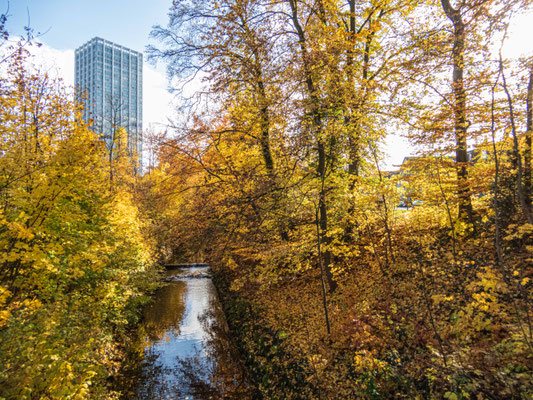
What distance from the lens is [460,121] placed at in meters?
7.41

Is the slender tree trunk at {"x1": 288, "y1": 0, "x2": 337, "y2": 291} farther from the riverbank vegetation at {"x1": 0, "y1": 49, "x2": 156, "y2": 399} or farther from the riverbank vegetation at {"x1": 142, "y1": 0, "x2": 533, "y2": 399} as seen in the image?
the riverbank vegetation at {"x1": 0, "y1": 49, "x2": 156, "y2": 399}

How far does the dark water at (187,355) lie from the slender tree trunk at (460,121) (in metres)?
7.89

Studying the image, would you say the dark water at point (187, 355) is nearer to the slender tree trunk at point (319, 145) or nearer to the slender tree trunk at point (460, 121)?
the slender tree trunk at point (319, 145)

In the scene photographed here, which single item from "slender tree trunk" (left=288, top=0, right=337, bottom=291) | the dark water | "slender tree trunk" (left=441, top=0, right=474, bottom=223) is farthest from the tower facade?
"slender tree trunk" (left=441, top=0, right=474, bottom=223)

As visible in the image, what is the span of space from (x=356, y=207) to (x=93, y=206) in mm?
8160

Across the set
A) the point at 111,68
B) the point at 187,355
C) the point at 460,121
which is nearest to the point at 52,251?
the point at 187,355

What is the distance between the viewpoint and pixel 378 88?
28.1 feet

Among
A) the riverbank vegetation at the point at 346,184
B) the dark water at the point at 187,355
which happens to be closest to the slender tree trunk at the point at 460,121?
the riverbank vegetation at the point at 346,184

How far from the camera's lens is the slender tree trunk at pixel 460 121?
673 cm

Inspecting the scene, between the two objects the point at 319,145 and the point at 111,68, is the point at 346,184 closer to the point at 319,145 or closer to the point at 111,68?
the point at 319,145

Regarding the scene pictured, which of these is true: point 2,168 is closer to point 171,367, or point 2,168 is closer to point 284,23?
point 171,367

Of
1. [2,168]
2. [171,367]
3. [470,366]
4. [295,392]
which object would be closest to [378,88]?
[470,366]

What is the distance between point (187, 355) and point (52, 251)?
6759 millimetres

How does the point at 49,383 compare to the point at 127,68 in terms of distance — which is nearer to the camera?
the point at 49,383
